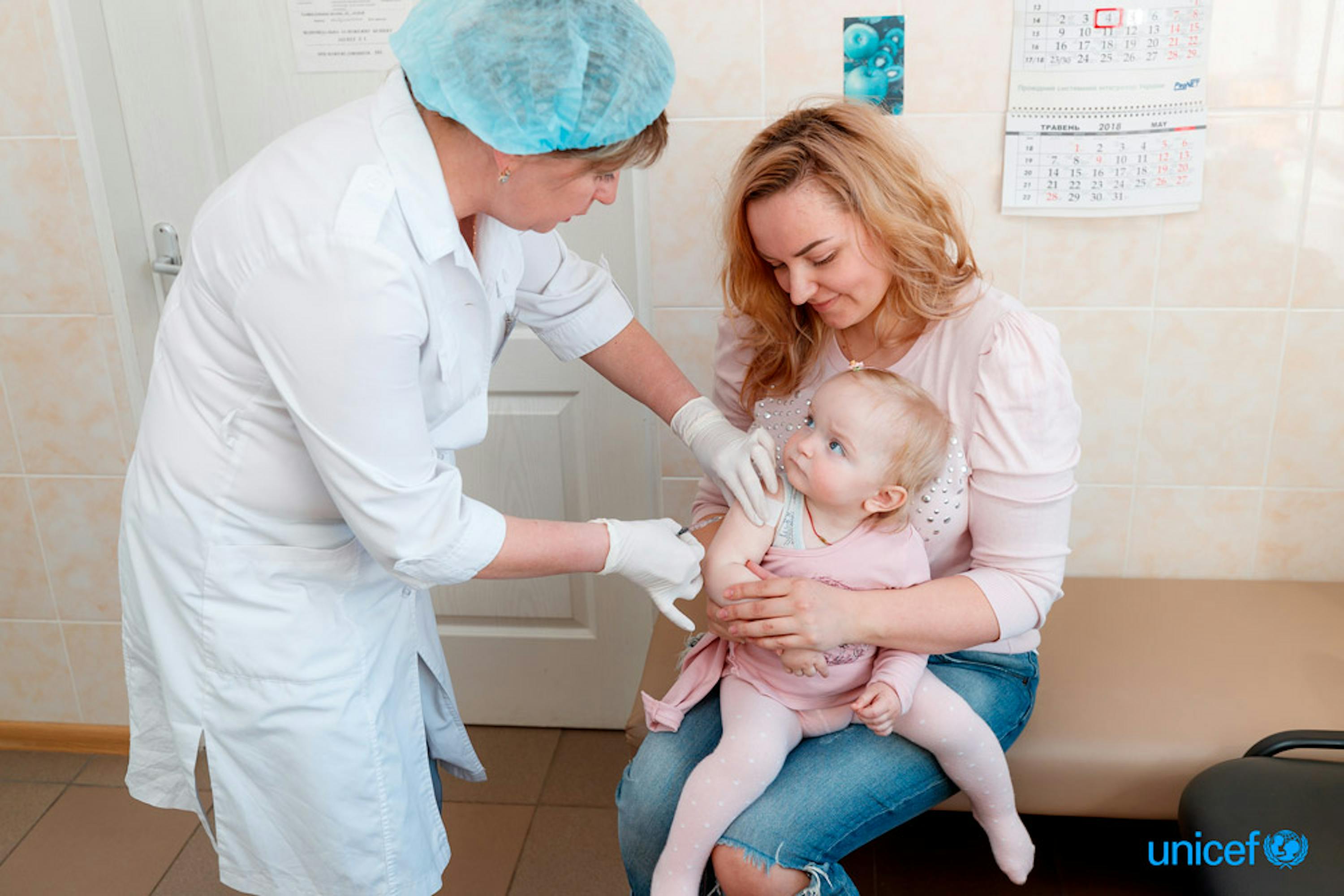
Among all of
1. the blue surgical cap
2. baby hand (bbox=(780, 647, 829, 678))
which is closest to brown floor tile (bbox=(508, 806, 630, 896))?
baby hand (bbox=(780, 647, 829, 678))

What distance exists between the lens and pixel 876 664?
1.39 meters

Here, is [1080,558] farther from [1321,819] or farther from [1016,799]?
[1321,819]

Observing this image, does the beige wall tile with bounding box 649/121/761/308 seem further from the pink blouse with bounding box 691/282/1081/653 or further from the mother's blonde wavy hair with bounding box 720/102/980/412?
the pink blouse with bounding box 691/282/1081/653

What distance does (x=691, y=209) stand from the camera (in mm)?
1962

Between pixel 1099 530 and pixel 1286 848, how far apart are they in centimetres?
82

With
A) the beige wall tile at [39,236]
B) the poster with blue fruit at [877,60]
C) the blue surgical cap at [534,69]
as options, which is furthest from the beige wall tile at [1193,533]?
the beige wall tile at [39,236]

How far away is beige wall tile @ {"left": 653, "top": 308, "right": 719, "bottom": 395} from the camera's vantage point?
6.69ft

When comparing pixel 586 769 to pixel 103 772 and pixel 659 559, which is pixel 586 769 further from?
pixel 659 559

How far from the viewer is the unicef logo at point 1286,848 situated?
4.33 ft

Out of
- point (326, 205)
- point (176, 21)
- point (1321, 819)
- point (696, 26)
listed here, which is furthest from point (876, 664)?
point (176, 21)

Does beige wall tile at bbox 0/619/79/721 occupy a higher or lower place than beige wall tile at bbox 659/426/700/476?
lower

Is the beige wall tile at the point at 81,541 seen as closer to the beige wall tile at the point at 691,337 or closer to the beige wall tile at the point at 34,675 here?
the beige wall tile at the point at 34,675

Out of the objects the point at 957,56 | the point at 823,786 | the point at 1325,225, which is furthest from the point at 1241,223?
the point at 823,786

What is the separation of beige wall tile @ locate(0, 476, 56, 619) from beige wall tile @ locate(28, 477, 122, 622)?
0.9 inches
